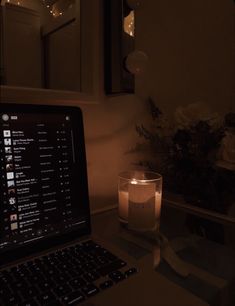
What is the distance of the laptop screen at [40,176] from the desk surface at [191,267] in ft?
0.38

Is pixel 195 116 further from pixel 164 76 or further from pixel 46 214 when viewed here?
pixel 46 214

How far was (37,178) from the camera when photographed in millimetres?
524

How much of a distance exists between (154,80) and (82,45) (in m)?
0.28

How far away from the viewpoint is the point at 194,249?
1.96 ft

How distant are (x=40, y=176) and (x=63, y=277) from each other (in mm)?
195

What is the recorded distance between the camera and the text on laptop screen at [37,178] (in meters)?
0.49

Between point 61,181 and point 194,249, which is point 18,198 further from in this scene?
point 194,249

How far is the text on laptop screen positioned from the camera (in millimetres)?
489

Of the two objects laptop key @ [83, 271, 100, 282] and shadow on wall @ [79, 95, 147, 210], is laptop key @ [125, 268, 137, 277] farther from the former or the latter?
shadow on wall @ [79, 95, 147, 210]

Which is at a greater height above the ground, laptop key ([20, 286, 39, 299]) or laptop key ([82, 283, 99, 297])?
laptop key ([20, 286, 39, 299])

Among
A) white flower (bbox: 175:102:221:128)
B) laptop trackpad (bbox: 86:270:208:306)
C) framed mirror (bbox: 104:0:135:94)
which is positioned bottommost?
laptop trackpad (bbox: 86:270:208:306)

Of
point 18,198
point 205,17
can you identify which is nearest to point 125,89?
point 18,198

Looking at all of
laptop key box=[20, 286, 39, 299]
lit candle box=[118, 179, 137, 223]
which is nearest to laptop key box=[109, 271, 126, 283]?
laptop key box=[20, 286, 39, 299]

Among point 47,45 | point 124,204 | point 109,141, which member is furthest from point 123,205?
point 47,45
